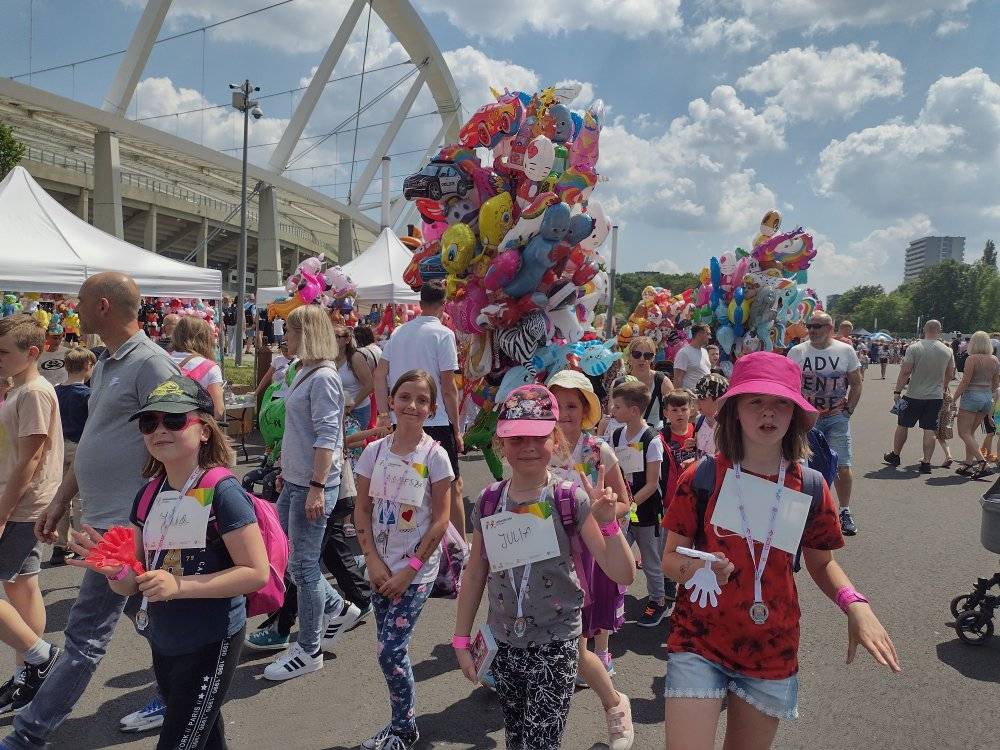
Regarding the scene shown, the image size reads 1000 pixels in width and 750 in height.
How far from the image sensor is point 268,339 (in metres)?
20.1

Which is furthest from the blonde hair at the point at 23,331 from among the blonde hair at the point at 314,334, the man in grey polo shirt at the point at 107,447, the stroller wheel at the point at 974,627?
the stroller wheel at the point at 974,627

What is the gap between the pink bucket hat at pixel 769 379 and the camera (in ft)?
6.92

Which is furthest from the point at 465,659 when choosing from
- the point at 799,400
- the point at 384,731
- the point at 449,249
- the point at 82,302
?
Result: the point at 449,249

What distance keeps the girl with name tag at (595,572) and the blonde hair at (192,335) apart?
316 cm

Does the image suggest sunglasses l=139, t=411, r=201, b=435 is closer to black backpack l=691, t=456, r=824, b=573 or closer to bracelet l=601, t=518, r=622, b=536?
bracelet l=601, t=518, r=622, b=536

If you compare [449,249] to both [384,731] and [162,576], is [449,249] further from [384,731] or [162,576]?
[162,576]

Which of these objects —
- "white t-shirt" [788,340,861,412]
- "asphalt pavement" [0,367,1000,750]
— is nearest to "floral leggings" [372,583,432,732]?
"asphalt pavement" [0,367,1000,750]

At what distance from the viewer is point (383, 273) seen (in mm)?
12852

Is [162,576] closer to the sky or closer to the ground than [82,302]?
closer to the ground

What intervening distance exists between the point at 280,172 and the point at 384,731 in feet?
132

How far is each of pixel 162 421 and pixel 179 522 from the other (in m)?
0.32

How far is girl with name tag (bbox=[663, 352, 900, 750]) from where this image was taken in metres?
2.05

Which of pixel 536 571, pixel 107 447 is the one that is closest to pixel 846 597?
pixel 536 571

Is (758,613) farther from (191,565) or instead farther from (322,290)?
(322,290)
